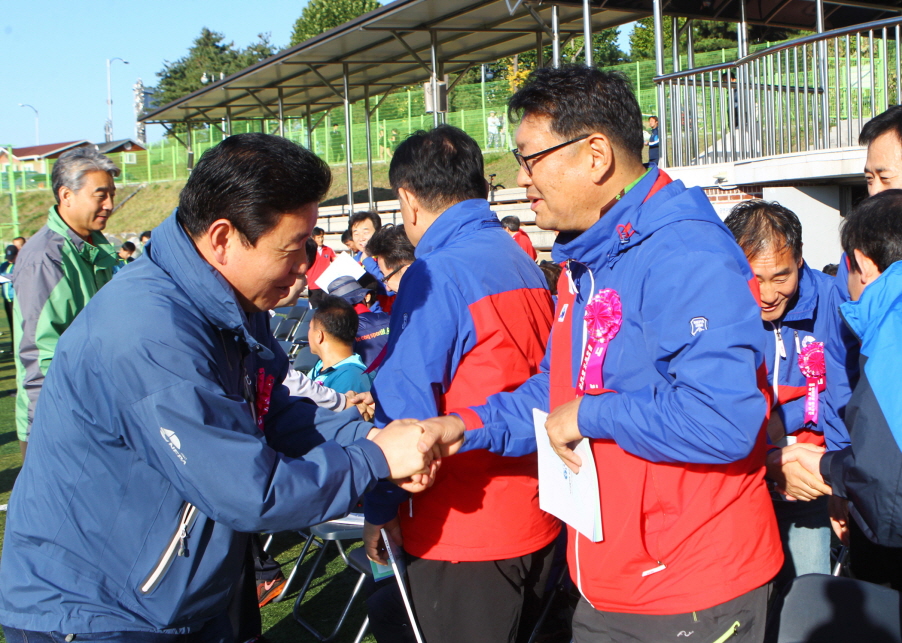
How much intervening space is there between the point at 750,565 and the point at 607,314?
0.67 meters

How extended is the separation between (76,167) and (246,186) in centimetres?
273

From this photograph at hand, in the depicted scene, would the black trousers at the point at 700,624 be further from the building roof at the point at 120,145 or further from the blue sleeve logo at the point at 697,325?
the building roof at the point at 120,145

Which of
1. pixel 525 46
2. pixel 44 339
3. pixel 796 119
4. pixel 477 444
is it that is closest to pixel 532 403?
pixel 477 444

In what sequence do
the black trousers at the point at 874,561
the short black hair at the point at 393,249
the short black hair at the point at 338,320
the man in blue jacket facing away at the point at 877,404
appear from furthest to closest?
the short black hair at the point at 393,249, the short black hair at the point at 338,320, the black trousers at the point at 874,561, the man in blue jacket facing away at the point at 877,404

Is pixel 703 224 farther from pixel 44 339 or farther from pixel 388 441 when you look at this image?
pixel 44 339

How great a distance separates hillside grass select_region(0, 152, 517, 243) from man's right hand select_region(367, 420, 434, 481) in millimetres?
21911

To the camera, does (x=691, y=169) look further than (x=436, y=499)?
Yes

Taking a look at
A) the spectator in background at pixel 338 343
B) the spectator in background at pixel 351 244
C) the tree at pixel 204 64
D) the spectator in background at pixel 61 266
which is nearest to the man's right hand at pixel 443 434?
the spectator in background at pixel 338 343

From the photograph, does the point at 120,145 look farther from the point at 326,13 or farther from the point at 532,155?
the point at 532,155

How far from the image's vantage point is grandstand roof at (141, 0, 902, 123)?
1236 cm

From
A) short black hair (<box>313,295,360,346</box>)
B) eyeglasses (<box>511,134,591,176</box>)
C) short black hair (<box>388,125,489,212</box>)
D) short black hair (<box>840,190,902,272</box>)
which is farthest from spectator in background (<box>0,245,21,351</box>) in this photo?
short black hair (<box>840,190,902,272</box>)

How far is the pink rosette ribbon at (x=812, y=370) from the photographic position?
8.59ft

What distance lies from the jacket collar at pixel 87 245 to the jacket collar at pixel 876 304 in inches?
140

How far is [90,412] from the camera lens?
166 centimetres
